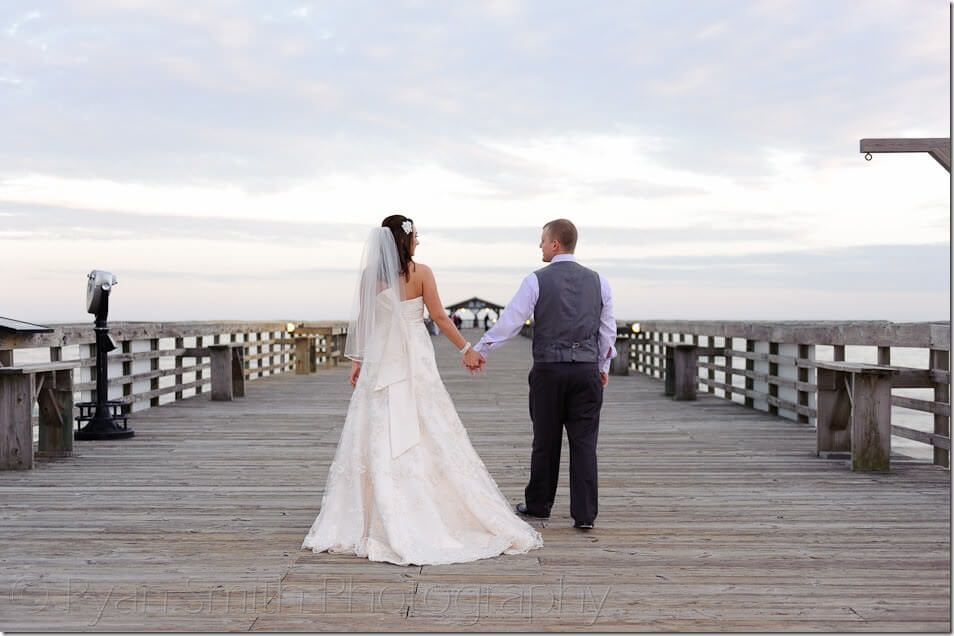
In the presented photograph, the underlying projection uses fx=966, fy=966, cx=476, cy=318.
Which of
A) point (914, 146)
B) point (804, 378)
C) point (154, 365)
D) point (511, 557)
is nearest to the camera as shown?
point (511, 557)

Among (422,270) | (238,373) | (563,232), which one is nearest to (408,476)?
(422,270)

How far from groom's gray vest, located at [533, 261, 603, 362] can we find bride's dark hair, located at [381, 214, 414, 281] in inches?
27.1

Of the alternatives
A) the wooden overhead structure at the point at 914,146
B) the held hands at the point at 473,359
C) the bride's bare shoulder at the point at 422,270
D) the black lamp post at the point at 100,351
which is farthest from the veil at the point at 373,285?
the wooden overhead structure at the point at 914,146

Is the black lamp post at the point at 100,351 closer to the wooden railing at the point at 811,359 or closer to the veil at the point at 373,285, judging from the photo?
the veil at the point at 373,285

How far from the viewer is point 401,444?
4.90 metres

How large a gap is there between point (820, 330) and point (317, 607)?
24.0 ft

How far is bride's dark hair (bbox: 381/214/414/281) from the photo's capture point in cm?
501

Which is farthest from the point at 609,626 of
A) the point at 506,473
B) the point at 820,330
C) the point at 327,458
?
the point at 820,330

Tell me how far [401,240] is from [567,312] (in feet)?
3.12

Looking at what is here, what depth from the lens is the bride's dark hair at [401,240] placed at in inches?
197

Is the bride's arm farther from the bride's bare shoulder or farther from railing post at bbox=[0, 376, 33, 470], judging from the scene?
railing post at bbox=[0, 376, 33, 470]

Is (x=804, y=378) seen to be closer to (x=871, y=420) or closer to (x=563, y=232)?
(x=871, y=420)

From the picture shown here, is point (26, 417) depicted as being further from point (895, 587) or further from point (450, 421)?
point (895, 587)

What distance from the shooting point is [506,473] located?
7.29 metres
